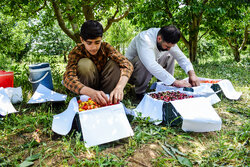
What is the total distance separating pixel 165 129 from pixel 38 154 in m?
1.21

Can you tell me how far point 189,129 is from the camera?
5.95 ft

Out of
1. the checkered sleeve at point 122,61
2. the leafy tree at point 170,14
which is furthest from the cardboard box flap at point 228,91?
the leafy tree at point 170,14

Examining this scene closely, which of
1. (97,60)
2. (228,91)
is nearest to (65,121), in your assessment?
(97,60)

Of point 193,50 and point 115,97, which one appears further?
point 193,50

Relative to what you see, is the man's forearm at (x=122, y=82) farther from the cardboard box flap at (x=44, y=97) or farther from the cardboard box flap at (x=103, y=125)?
the cardboard box flap at (x=44, y=97)

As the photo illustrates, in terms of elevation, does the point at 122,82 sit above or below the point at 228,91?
above

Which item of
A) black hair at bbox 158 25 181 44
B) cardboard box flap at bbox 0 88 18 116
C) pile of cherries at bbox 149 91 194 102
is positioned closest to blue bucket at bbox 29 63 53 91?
cardboard box flap at bbox 0 88 18 116

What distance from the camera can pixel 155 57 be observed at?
293cm

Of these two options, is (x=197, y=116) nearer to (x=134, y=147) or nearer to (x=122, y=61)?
(x=134, y=147)

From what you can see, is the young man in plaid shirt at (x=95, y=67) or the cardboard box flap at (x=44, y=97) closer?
the young man in plaid shirt at (x=95, y=67)

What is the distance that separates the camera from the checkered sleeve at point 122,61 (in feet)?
7.28

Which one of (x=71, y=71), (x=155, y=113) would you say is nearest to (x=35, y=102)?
(x=71, y=71)

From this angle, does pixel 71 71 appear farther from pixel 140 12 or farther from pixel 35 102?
pixel 140 12

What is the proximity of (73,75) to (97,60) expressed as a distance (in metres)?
0.48
